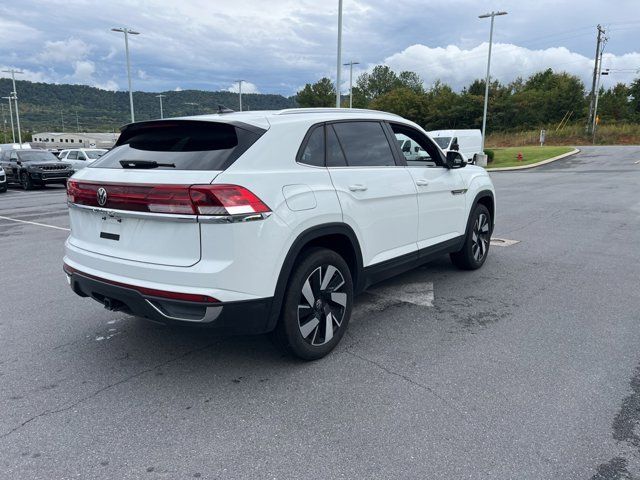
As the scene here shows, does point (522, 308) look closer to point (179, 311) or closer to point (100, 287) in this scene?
point (179, 311)

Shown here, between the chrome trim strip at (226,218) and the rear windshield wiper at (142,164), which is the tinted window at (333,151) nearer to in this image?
the chrome trim strip at (226,218)

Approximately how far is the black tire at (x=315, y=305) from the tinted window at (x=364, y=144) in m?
0.90

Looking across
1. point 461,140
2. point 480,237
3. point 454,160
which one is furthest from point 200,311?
point 461,140

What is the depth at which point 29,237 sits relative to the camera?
9.20 metres

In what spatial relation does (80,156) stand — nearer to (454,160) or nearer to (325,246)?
(454,160)

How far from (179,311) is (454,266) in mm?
4315

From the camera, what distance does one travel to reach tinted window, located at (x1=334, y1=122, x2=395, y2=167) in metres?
4.08

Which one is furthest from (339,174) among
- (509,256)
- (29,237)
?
(29,237)

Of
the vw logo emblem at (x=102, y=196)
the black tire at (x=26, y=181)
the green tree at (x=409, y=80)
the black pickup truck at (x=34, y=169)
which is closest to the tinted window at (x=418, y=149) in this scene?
the vw logo emblem at (x=102, y=196)

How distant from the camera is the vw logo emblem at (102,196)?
135 inches

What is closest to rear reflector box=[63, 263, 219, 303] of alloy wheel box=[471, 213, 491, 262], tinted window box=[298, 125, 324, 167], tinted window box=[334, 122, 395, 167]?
tinted window box=[298, 125, 324, 167]

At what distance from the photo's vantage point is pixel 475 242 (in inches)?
245

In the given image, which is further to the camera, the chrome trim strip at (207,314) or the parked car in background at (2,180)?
the parked car in background at (2,180)

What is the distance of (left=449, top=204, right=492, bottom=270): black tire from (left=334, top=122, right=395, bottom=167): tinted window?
6.35ft
